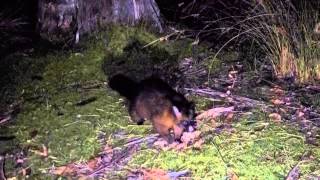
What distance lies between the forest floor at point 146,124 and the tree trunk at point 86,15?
13cm

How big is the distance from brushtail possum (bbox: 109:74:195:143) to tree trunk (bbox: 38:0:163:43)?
107cm

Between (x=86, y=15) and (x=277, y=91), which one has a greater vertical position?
(x=86, y=15)

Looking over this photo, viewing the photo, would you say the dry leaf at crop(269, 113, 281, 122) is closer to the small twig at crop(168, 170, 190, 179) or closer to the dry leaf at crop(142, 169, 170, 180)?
the small twig at crop(168, 170, 190, 179)

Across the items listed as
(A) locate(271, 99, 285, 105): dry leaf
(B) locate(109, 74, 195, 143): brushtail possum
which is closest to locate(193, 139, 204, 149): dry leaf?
(B) locate(109, 74, 195, 143): brushtail possum

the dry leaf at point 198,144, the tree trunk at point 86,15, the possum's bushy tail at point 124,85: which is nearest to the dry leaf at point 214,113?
the dry leaf at point 198,144

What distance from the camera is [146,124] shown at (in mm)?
3998

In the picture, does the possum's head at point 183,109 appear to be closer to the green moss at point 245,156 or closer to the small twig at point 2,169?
the green moss at point 245,156

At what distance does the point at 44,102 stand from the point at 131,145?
104cm

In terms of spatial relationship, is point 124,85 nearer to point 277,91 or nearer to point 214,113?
point 214,113

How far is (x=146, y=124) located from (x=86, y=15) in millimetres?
1657

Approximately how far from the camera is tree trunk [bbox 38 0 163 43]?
201 inches

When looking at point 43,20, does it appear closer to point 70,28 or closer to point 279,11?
point 70,28

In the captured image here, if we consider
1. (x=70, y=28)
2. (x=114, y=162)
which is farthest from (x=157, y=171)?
(x=70, y=28)

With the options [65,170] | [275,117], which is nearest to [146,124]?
Result: [65,170]
